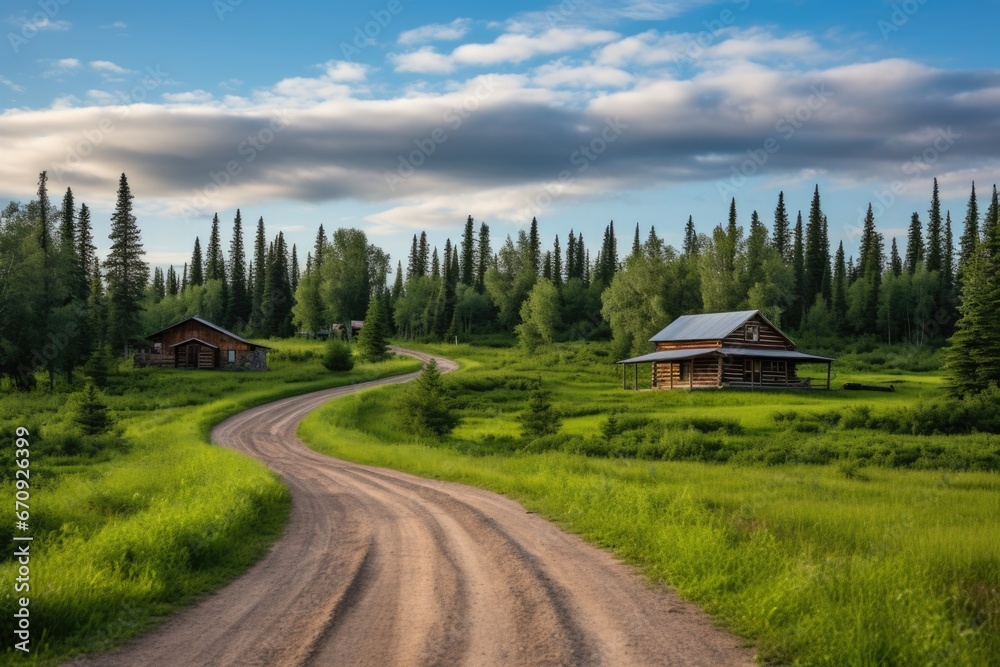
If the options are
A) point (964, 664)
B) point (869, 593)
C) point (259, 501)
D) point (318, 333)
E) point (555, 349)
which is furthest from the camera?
point (318, 333)

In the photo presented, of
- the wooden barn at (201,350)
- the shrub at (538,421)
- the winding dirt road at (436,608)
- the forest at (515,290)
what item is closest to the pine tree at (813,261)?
the forest at (515,290)

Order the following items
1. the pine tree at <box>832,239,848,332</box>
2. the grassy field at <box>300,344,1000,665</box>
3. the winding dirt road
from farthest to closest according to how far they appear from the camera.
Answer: the pine tree at <box>832,239,848,332</box> < the grassy field at <box>300,344,1000,665</box> < the winding dirt road

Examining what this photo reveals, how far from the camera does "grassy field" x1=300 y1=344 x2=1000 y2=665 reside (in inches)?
340

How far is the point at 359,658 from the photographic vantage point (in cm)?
808

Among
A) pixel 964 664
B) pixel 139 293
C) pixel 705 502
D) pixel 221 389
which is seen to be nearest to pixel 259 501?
pixel 705 502

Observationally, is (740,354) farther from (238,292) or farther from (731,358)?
(238,292)

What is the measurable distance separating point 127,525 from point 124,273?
8535cm

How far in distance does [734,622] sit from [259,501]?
12.3m

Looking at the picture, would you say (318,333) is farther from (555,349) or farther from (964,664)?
(964,664)

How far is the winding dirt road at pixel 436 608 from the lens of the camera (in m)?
8.26

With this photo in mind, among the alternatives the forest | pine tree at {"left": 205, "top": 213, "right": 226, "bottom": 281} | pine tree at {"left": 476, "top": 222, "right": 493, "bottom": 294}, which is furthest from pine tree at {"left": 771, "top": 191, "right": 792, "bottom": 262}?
pine tree at {"left": 205, "top": 213, "right": 226, "bottom": 281}

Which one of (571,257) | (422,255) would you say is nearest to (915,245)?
(571,257)

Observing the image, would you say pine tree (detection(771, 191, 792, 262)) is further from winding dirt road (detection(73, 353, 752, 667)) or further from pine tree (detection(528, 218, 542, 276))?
winding dirt road (detection(73, 353, 752, 667))

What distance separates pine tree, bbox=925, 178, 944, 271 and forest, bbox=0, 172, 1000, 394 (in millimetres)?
313
